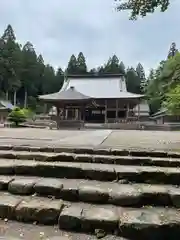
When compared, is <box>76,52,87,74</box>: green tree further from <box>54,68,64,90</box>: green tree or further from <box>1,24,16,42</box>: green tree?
<box>1,24,16,42</box>: green tree

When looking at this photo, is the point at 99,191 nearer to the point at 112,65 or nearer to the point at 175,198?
the point at 175,198

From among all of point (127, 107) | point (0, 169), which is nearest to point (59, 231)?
point (0, 169)

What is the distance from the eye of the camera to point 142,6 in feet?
17.1

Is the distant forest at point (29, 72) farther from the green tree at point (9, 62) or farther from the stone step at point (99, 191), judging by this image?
the stone step at point (99, 191)

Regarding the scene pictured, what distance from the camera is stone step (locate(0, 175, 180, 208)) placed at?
2.39m

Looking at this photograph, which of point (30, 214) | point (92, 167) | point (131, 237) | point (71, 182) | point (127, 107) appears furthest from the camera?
point (127, 107)

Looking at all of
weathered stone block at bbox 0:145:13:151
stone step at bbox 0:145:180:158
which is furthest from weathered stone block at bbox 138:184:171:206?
weathered stone block at bbox 0:145:13:151

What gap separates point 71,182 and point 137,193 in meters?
0.73

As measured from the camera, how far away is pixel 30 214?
7.30ft

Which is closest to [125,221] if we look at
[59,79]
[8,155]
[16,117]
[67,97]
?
[8,155]

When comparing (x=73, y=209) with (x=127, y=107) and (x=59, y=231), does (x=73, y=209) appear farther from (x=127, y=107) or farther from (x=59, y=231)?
(x=127, y=107)

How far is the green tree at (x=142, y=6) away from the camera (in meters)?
5.05

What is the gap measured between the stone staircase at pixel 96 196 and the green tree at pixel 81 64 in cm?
5702

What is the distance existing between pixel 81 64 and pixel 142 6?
5686 cm
